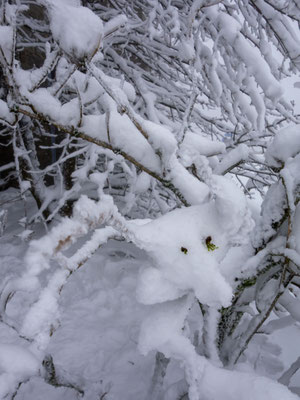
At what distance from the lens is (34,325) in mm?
715

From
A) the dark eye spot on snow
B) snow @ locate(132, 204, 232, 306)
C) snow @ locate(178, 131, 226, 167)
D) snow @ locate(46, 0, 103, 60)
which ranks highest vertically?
snow @ locate(46, 0, 103, 60)

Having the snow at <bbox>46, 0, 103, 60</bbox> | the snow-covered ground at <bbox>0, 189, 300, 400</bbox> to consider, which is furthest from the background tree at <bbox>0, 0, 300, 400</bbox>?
the snow-covered ground at <bbox>0, 189, 300, 400</bbox>

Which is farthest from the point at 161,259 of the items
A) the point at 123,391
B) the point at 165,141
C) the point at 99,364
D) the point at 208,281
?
the point at 99,364

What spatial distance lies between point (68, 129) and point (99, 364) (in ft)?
5.90

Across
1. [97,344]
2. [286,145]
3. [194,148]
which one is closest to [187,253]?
[194,148]

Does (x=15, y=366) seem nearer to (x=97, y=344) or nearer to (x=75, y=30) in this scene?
(x=75, y=30)

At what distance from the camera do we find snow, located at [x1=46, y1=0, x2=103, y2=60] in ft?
2.27

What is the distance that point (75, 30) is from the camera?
0.69 metres

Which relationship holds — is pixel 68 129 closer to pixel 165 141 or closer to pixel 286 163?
pixel 165 141

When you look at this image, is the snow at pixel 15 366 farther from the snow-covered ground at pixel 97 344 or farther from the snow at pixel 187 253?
the snow at pixel 187 253

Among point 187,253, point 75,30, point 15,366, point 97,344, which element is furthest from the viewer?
point 97,344

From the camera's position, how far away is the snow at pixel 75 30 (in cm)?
69

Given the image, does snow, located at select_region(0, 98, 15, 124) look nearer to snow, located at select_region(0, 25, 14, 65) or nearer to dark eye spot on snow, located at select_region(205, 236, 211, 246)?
snow, located at select_region(0, 25, 14, 65)

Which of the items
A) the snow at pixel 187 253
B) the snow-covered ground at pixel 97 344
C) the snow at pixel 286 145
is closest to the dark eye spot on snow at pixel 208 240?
the snow at pixel 187 253
